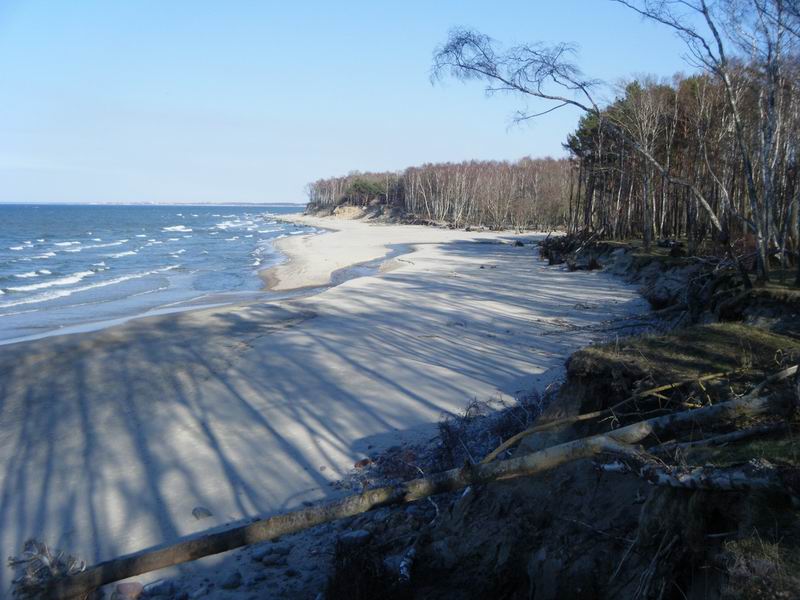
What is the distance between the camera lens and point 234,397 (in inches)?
357

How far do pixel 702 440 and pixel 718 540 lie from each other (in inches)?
30.3

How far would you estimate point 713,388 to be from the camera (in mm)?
4211

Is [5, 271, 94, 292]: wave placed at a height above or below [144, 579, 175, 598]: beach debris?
below

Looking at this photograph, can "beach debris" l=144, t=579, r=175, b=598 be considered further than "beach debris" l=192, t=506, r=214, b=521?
No

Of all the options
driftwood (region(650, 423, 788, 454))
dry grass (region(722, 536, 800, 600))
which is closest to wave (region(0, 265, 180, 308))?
driftwood (region(650, 423, 788, 454))

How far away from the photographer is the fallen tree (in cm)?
321

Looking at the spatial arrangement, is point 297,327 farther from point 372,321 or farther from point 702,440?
point 702,440

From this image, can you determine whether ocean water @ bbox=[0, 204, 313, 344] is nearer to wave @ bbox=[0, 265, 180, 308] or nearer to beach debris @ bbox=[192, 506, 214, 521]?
wave @ bbox=[0, 265, 180, 308]

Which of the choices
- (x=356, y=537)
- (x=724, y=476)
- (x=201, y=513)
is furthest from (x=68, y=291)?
(x=724, y=476)

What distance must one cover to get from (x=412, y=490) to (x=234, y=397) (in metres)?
6.12

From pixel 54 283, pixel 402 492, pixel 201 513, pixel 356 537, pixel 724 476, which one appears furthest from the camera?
pixel 54 283

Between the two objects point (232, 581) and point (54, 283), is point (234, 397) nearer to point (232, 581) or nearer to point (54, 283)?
point (232, 581)

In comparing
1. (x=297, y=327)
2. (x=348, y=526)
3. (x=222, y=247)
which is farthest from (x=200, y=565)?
(x=222, y=247)

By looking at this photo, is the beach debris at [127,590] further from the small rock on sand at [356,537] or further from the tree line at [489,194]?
the tree line at [489,194]
